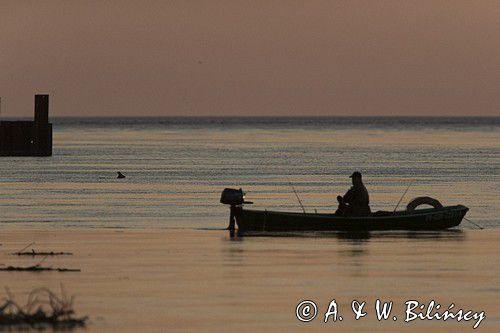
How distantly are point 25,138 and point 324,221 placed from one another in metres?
61.4

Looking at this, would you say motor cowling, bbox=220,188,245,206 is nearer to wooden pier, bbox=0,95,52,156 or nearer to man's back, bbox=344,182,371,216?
man's back, bbox=344,182,371,216

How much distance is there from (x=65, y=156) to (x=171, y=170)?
28384mm

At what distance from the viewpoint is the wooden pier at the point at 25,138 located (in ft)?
302

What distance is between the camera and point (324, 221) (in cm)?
3659

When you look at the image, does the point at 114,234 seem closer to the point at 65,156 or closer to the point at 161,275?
the point at 161,275

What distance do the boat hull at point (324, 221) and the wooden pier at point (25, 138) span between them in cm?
5420

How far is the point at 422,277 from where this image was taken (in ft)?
86.1

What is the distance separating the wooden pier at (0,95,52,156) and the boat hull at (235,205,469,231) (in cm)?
5420

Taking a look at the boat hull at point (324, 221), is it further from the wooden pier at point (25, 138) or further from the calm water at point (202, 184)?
the wooden pier at point (25, 138)

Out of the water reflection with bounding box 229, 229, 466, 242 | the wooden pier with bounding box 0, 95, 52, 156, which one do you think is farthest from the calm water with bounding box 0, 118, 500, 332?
the wooden pier with bounding box 0, 95, 52, 156

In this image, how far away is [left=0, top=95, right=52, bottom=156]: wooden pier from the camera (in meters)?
91.9

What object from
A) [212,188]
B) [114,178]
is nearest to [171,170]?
[114,178]

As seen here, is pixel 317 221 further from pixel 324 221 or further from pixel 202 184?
pixel 202 184

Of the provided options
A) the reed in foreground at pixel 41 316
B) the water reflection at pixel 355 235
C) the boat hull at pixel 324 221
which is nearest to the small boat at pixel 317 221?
the boat hull at pixel 324 221
